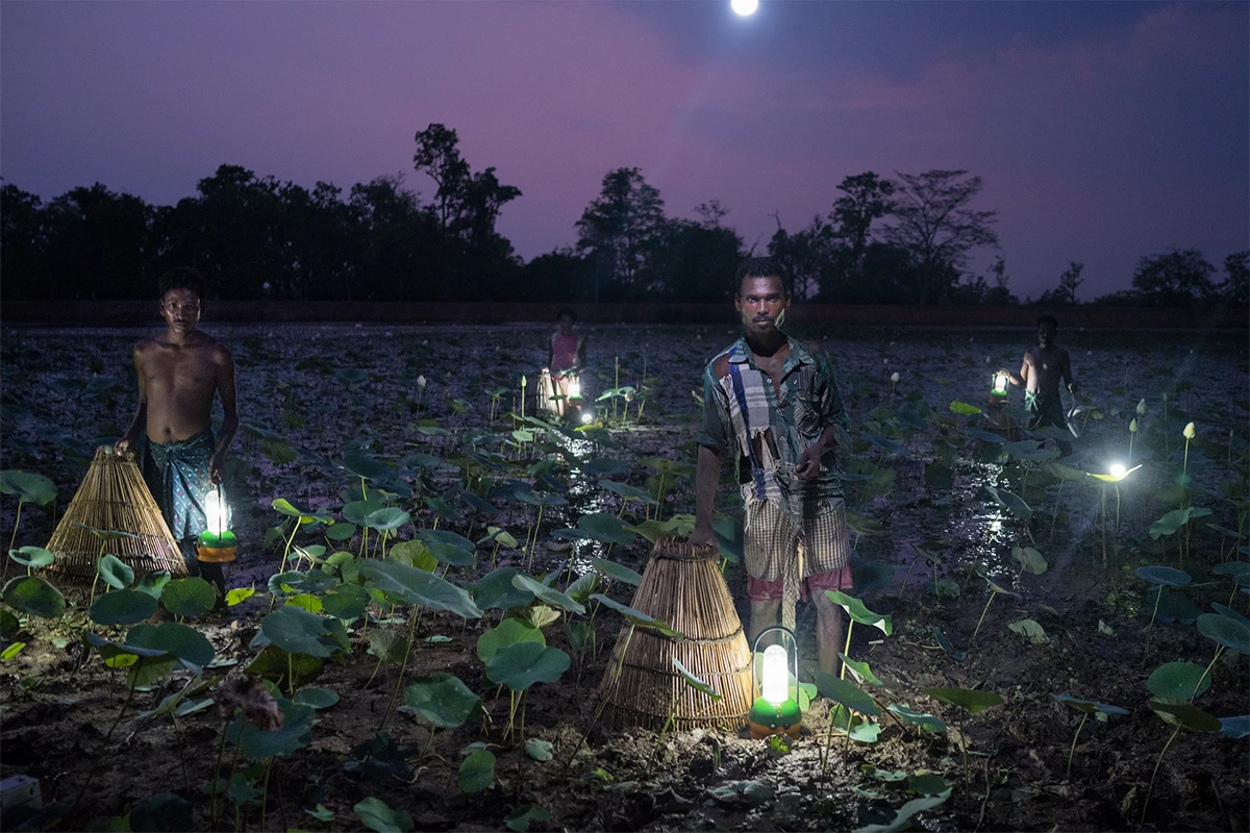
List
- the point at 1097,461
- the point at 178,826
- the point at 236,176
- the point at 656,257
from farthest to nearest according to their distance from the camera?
the point at 656,257 < the point at 236,176 < the point at 1097,461 < the point at 178,826

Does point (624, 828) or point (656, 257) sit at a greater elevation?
point (656, 257)

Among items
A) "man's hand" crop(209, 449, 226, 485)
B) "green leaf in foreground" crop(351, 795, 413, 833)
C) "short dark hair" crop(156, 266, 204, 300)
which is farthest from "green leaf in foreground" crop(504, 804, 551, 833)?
"short dark hair" crop(156, 266, 204, 300)

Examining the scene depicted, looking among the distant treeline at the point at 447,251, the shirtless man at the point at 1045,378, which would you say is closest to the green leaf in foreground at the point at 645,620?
the shirtless man at the point at 1045,378

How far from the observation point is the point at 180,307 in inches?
152

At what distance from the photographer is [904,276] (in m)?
44.3

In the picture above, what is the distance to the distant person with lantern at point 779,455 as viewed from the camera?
115 inches

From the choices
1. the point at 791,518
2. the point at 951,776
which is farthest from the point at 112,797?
the point at 951,776

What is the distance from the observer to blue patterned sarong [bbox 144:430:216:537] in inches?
155

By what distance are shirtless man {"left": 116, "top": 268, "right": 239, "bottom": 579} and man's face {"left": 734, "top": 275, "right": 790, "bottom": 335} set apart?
214 centimetres

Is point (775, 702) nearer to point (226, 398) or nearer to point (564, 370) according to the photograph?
point (226, 398)

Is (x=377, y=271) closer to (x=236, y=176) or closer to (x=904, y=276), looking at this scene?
(x=236, y=176)

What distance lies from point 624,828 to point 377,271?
2988 cm

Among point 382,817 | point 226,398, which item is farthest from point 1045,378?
point 382,817

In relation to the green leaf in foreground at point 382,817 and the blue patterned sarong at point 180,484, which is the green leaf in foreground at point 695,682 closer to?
the green leaf in foreground at point 382,817
